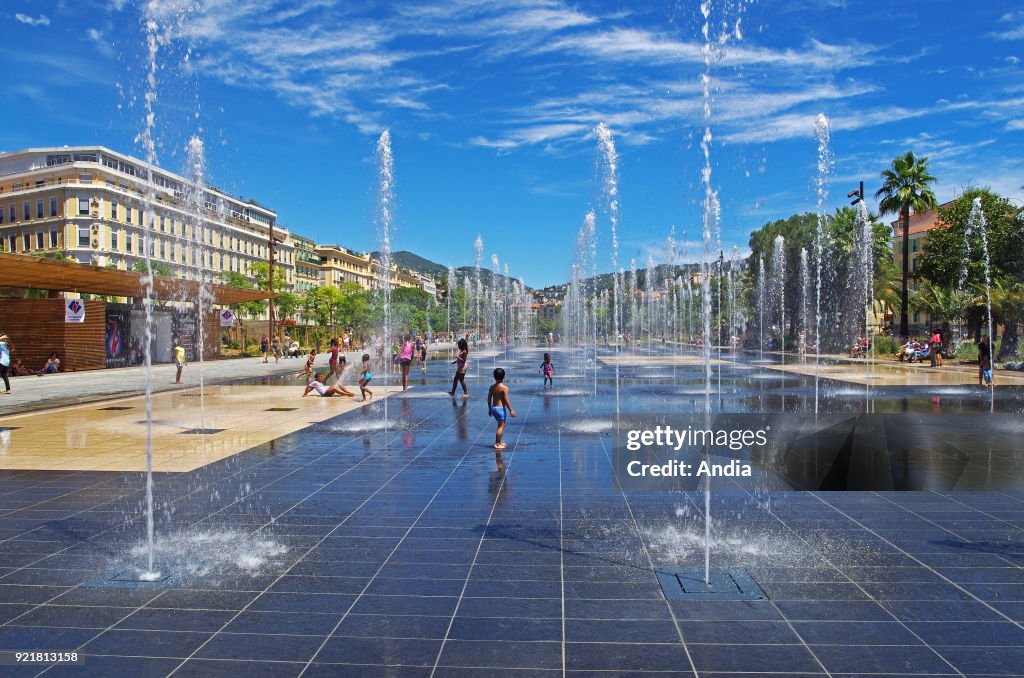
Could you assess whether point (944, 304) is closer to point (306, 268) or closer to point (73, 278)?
point (73, 278)

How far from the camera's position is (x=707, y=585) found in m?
4.70

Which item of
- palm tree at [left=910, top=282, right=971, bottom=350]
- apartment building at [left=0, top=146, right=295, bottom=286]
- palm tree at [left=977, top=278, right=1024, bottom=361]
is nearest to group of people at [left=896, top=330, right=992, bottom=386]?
palm tree at [left=910, top=282, right=971, bottom=350]

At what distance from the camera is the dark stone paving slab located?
3.74 meters

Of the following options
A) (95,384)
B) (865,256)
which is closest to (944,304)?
(865,256)

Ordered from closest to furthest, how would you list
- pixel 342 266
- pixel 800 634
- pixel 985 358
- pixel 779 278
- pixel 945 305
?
pixel 800 634
pixel 985 358
pixel 945 305
pixel 779 278
pixel 342 266

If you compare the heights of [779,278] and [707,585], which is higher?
[779,278]

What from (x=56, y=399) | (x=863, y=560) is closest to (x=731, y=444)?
(x=863, y=560)

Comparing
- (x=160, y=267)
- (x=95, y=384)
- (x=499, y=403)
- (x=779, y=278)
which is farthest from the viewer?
(x=160, y=267)

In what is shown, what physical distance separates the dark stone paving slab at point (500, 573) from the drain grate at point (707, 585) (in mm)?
94

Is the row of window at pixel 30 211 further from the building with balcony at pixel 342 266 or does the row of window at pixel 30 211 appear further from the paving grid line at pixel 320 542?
the paving grid line at pixel 320 542

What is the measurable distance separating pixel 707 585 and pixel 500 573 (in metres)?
1.42

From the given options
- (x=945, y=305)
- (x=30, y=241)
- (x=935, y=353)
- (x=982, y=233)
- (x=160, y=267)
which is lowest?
(x=935, y=353)

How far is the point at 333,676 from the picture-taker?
11.6 ft

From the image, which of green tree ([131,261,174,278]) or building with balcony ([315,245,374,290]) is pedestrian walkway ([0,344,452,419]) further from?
building with balcony ([315,245,374,290])
